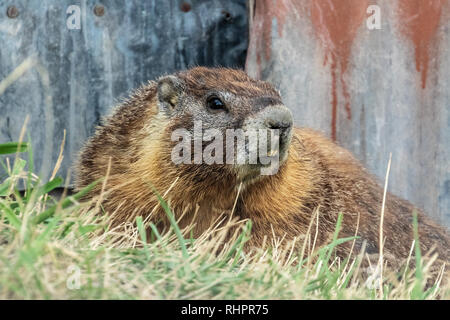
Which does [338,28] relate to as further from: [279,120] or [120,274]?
[120,274]

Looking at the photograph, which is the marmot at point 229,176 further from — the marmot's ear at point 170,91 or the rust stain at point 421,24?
the rust stain at point 421,24

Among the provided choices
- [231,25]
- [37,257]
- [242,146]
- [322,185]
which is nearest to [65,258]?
[37,257]

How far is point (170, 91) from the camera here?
15.0 ft

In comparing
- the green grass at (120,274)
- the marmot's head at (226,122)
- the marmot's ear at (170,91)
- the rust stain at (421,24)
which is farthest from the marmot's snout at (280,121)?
the rust stain at (421,24)

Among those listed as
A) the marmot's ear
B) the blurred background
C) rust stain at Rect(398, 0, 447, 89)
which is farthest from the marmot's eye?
rust stain at Rect(398, 0, 447, 89)

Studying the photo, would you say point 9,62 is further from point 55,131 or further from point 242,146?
point 242,146

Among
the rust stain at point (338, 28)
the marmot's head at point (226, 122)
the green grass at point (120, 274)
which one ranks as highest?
the rust stain at point (338, 28)

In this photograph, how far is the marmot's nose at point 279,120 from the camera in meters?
4.04

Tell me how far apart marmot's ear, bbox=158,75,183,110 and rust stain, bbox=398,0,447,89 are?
2.24 meters

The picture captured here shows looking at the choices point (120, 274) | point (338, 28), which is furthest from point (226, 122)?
point (338, 28)

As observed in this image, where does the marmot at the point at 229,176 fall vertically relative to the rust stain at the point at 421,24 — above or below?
below

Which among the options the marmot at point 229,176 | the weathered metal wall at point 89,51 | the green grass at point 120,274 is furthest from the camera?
the weathered metal wall at point 89,51

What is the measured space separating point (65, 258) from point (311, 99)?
11.2ft

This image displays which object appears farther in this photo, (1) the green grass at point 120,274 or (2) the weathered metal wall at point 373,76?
(2) the weathered metal wall at point 373,76
